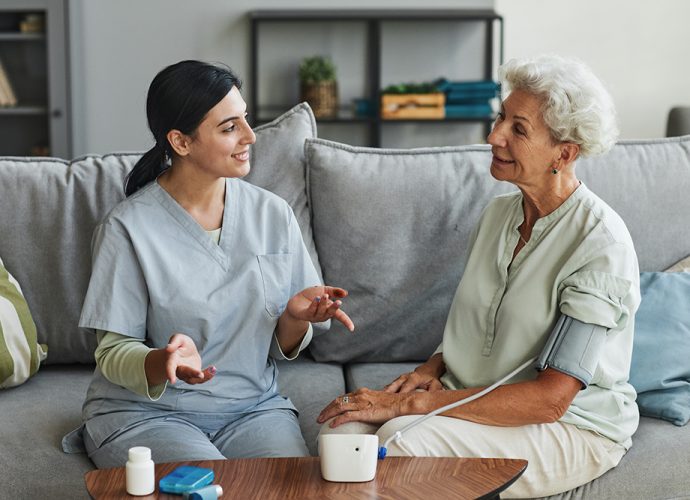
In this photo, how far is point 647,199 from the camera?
7.07ft

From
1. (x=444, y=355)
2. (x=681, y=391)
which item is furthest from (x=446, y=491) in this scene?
(x=681, y=391)

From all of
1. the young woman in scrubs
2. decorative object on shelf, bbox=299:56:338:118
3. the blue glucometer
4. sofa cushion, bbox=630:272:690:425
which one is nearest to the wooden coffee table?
the blue glucometer

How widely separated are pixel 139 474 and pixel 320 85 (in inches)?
143

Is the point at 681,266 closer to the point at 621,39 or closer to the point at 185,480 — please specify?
the point at 185,480

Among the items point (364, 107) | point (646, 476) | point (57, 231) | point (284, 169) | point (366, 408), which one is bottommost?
point (646, 476)

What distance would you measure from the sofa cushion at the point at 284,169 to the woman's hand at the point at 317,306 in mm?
438

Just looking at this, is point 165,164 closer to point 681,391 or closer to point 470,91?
point 681,391

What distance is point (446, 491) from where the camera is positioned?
132 centimetres

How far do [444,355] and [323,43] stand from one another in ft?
11.1

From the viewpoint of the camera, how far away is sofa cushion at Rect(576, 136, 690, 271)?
7.04 ft

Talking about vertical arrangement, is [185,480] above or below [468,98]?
below

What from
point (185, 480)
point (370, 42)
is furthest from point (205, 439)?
point (370, 42)

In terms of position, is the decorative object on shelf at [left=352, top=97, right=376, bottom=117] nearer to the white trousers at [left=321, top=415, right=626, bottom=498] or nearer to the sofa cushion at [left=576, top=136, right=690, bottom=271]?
the sofa cushion at [left=576, top=136, right=690, bottom=271]

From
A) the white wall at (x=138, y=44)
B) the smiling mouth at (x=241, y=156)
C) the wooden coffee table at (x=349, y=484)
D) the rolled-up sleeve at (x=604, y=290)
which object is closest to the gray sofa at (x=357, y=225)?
the smiling mouth at (x=241, y=156)
